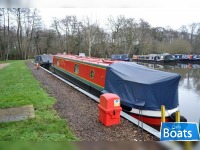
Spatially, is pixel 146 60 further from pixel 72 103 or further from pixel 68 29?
pixel 72 103

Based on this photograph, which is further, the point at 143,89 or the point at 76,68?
the point at 76,68

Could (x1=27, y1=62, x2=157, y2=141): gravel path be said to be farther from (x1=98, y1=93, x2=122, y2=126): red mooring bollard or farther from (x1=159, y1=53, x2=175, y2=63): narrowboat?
(x1=159, y1=53, x2=175, y2=63): narrowboat

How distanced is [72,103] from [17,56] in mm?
40675

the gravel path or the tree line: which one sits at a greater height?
the tree line

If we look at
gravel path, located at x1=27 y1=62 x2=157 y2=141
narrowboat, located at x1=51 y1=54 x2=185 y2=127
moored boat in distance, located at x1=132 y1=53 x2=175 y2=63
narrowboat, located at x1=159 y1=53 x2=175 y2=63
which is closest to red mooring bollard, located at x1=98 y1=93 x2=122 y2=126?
gravel path, located at x1=27 y1=62 x2=157 y2=141

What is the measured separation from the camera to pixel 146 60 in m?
43.1

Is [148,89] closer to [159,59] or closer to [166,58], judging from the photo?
[159,59]

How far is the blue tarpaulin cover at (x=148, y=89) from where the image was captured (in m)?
6.27

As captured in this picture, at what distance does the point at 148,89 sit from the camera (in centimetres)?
627

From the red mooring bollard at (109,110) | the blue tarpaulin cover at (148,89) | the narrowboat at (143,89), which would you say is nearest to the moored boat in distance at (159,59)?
the narrowboat at (143,89)

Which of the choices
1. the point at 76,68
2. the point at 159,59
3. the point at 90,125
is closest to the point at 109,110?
the point at 90,125

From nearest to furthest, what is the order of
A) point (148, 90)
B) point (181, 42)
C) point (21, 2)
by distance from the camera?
point (21, 2) < point (148, 90) < point (181, 42)

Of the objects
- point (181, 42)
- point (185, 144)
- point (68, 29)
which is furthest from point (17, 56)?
point (185, 144)

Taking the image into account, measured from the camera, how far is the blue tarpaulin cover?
6270 mm
